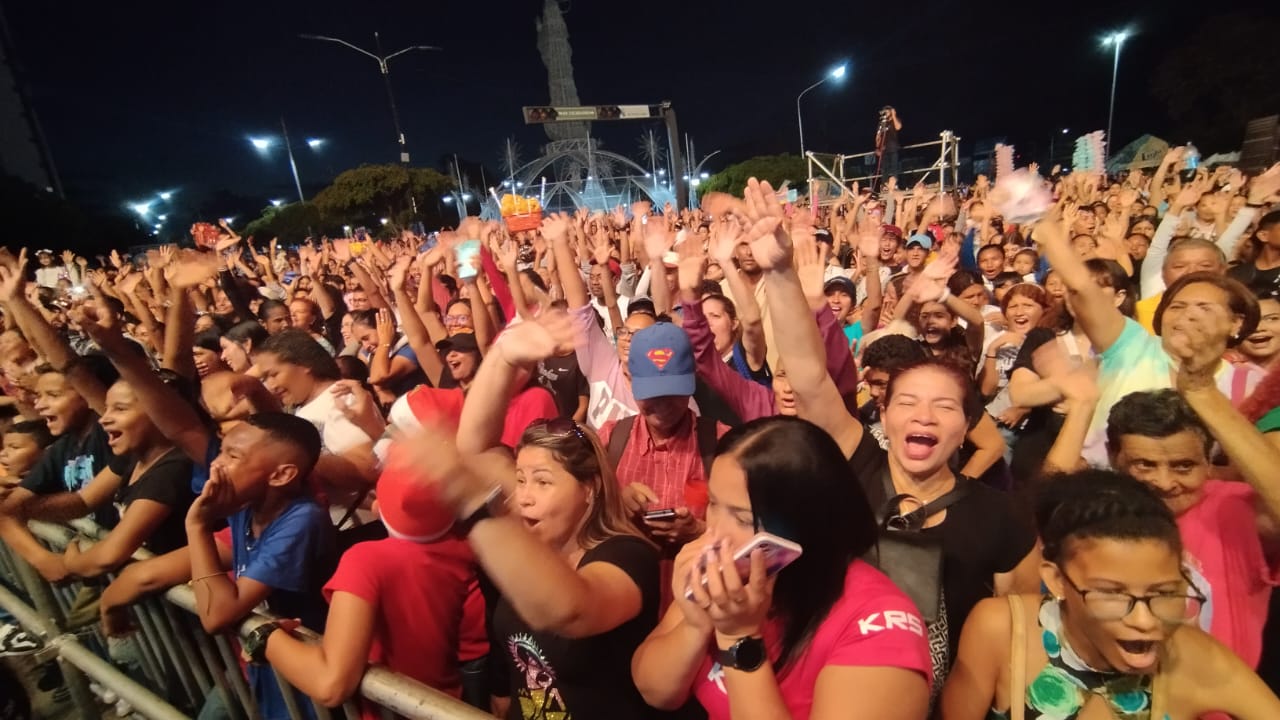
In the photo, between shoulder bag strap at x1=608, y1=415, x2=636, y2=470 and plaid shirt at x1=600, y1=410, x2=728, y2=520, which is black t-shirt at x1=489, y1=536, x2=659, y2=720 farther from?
shoulder bag strap at x1=608, y1=415, x2=636, y2=470

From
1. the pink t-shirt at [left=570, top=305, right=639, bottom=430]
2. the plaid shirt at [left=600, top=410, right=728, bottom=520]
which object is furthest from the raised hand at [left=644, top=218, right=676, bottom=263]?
the plaid shirt at [left=600, top=410, right=728, bottom=520]

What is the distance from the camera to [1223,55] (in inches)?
1329

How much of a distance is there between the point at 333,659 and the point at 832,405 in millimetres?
1850

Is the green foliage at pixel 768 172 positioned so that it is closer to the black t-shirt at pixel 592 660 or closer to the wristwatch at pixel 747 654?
the black t-shirt at pixel 592 660

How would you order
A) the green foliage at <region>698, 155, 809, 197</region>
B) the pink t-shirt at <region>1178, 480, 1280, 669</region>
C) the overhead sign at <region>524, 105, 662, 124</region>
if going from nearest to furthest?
the pink t-shirt at <region>1178, 480, 1280, 669</region> < the overhead sign at <region>524, 105, 662, 124</region> < the green foliage at <region>698, 155, 809, 197</region>

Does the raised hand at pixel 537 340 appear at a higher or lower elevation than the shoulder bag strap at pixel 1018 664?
higher

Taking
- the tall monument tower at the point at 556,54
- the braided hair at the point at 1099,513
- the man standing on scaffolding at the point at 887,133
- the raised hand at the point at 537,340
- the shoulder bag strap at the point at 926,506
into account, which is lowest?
the shoulder bag strap at the point at 926,506

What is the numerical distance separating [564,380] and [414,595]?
244 centimetres

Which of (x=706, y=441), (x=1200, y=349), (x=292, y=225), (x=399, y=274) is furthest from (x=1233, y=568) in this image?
(x=292, y=225)

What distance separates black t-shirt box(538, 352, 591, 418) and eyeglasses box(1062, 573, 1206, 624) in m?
3.13

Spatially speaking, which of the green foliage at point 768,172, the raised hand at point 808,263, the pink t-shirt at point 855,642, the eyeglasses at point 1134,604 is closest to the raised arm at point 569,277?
the raised hand at point 808,263

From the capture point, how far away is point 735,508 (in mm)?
1442

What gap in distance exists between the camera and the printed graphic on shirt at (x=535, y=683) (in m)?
1.74

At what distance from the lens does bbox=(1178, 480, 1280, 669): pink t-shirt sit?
1.78 meters
